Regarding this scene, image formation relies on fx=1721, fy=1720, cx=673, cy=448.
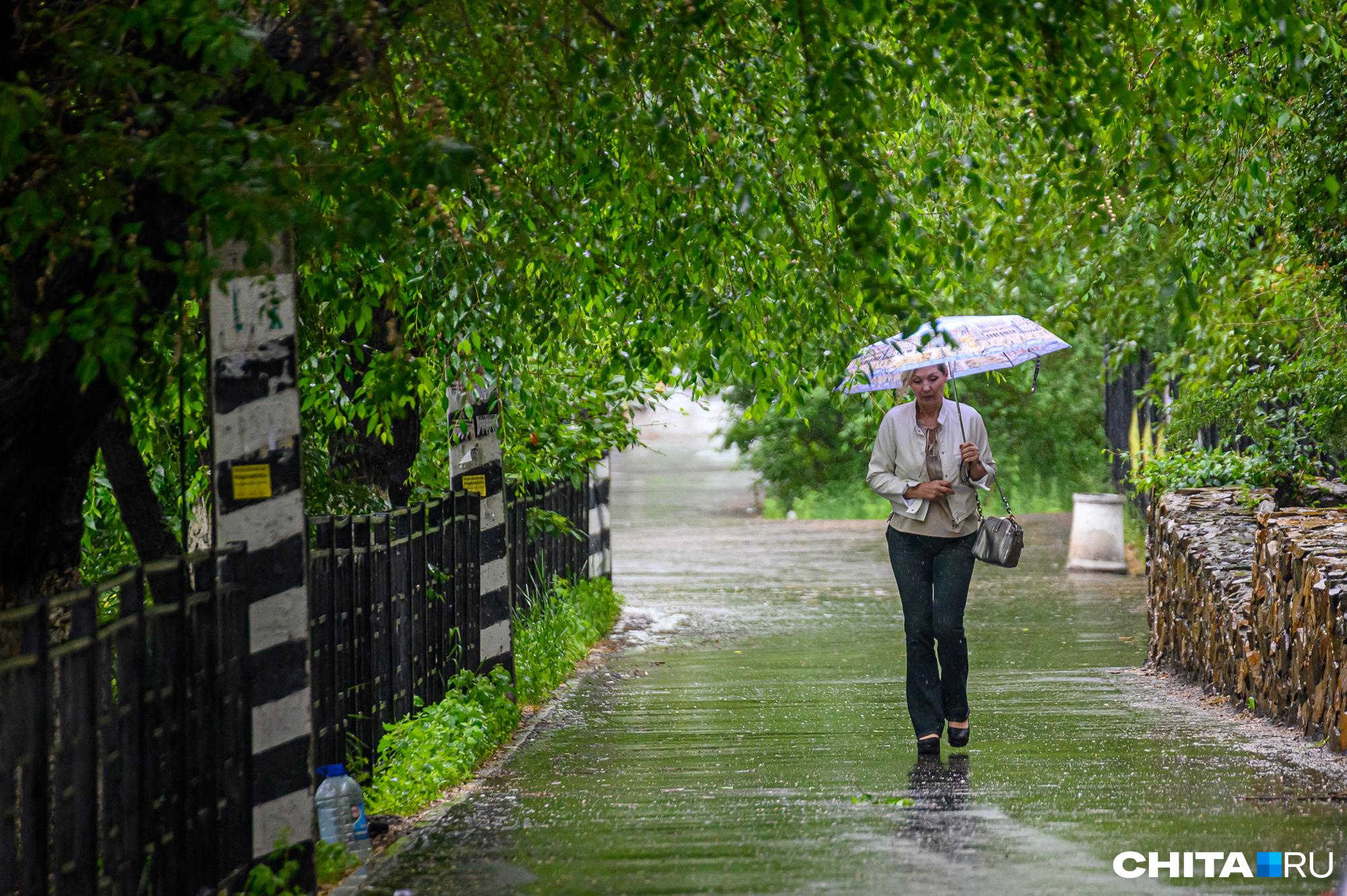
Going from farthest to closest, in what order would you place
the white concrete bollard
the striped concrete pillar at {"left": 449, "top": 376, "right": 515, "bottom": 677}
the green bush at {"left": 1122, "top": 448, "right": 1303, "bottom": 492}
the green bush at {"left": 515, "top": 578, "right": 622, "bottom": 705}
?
the white concrete bollard → the green bush at {"left": 1122, "top": 448, "right": 1303, "bottom": 492} → the green bush at {"left": 515, "top": 578, "right": 622, "bottom": 705} → the striped concrete pillar at {"left": 449, "top": 376, "right": 515, "bottom": 677}

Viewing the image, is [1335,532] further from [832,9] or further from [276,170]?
[276,170]

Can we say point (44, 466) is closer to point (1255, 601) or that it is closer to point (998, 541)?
point (998, 541)

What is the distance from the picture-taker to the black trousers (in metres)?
8.02

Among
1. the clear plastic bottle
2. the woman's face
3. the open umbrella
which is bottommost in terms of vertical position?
the clear plastic bottle

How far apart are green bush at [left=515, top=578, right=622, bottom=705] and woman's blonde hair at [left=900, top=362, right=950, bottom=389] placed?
10.5 ft

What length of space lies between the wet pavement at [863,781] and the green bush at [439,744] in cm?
20

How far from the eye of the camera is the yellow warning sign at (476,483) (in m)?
9.77

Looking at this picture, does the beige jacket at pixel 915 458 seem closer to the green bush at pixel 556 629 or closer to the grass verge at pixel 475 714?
the grass verge at pixel 475 714

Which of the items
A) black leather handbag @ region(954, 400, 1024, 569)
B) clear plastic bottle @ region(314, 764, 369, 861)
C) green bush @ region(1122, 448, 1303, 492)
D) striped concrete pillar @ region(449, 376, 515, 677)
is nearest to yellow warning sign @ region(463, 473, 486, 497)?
striped concrete pillar @ region(449, 376, 515, 677)

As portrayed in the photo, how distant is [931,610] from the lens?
8.10 m

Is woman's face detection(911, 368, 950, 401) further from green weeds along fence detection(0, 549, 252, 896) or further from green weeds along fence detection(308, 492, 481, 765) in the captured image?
green weeds along fence detection(0, 549, 252, 896)

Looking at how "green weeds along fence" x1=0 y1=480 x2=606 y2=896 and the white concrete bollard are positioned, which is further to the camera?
the white concrete bollard

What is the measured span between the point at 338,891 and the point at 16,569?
58.5 inches

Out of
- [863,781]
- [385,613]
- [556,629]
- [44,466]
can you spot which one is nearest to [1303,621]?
[863,781]
